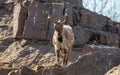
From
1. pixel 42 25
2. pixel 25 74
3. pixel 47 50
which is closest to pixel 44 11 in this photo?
pixel 42 25

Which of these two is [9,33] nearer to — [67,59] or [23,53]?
[23,53]

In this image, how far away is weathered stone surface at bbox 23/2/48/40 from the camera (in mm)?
15094

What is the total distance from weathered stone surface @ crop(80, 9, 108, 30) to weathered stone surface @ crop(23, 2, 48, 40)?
1.70 metres

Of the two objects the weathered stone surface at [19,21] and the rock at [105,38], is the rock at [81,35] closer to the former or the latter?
the rock at [105,38]

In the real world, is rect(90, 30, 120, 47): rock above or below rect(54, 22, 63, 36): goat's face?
below

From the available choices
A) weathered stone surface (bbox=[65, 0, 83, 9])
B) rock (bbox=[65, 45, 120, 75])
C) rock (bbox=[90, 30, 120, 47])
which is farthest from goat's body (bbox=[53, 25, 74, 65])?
weathered stone surface (bbox=[65, 0, 83, 9])

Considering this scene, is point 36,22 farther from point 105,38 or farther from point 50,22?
point 105,38

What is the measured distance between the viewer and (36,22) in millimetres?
15250

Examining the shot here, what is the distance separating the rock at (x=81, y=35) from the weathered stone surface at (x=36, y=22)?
1.20m

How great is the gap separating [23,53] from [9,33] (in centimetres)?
167

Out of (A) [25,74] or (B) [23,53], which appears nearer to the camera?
(A) [25,74]

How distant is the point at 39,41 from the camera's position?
49.2 ft

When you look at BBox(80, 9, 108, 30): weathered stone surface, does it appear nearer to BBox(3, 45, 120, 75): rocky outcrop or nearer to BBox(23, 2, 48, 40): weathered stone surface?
BBox(23, 2, 48, 40): weathered stone surface

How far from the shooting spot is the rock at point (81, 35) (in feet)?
50.5
